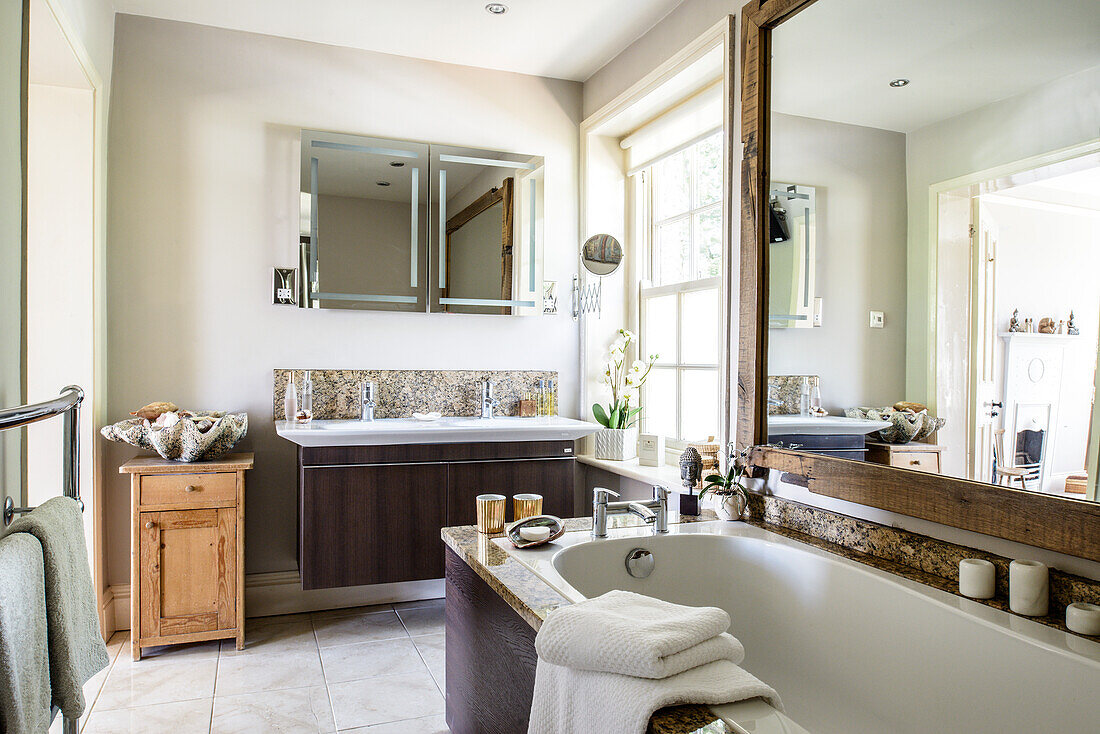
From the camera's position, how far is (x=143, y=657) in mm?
2787

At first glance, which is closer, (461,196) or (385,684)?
(385,684)

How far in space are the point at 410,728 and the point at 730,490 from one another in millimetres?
1236

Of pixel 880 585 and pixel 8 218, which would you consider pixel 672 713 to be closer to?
pixel 880 585

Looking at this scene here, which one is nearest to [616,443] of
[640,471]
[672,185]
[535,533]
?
[640,471]

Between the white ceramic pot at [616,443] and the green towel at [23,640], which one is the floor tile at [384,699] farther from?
the white ceramic pot at [616,443]

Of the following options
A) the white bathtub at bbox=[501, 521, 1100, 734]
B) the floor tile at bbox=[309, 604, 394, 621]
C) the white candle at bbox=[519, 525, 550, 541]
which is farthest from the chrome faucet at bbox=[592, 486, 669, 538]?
the floor tile at bbox=[309, 604, 394, 621]

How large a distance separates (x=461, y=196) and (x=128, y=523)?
2050 mm

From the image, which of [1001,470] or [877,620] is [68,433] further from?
[1001,470]

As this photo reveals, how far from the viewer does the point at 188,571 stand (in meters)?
2.80

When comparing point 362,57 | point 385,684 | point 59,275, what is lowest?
point 385,684

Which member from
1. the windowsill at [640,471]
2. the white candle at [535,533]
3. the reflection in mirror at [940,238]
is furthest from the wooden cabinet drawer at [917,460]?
the windowsill at [640,471]

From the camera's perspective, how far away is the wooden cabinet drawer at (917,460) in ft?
5.90

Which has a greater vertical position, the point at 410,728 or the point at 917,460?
the point at 917,460

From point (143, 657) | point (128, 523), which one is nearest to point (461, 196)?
point (128, 523)
